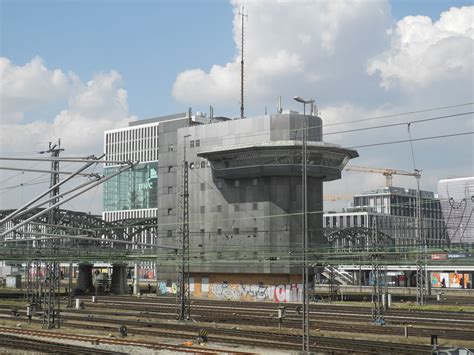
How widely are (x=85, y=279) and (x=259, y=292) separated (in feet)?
143

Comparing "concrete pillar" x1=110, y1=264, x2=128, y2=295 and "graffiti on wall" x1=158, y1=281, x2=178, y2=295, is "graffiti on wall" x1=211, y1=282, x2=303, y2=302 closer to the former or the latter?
"graffiti on wall" x1=158, y1=281, x2=178, y2=295

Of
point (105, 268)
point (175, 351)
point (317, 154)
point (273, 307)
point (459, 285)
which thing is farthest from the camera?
point (105, 268)

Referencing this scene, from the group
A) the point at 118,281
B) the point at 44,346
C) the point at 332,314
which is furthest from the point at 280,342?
the point at 118,281

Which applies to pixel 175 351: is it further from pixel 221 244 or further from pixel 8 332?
pixel 221 244

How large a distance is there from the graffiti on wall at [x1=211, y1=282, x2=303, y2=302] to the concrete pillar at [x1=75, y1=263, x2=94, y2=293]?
33.9 metres

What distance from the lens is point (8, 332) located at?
2000 inches

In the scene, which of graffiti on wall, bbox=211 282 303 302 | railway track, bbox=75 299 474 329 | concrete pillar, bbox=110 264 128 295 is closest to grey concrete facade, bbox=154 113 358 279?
graffiti on wall, bbox=211 282 303 302

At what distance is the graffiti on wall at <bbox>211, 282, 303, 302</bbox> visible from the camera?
8988cm

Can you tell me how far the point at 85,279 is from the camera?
123 m

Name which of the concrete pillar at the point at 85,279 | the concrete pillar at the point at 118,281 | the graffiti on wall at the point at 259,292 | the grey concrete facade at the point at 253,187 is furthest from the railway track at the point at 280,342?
the concrete pillar at the point at 85,279

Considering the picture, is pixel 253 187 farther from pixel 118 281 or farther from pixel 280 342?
pixel 280 342

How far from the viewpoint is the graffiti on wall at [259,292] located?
295 feet

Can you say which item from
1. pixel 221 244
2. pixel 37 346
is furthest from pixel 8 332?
pixel 221 244

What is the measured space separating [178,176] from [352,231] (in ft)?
241
